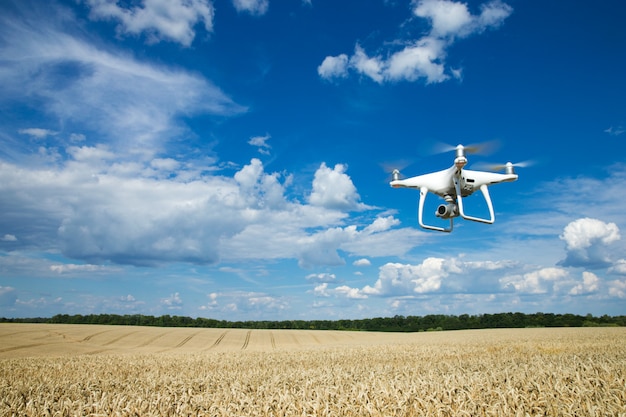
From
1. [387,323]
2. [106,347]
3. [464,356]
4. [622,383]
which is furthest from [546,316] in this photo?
[622,383]

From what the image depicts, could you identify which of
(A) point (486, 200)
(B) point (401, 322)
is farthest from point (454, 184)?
(B) point (401, 322)

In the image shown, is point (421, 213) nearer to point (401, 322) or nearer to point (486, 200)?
point (486, 200)

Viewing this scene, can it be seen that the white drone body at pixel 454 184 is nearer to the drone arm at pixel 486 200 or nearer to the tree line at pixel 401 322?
the drone arm at pixel 486 200

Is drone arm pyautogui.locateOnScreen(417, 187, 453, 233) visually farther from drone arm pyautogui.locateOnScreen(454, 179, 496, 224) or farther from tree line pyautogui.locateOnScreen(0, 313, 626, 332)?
tree line pyautogui.locateOnScreen(0, 313, 626, 332)

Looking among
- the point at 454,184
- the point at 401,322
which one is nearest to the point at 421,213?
the point at 454,184

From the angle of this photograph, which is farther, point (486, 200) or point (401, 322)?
point (401, 322)

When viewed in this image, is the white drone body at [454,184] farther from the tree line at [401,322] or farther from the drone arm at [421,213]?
the tree line at [401,322]

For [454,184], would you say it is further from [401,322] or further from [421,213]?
[401,322]

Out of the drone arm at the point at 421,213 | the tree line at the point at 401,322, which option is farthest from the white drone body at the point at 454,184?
the tree line at the point at 401,322

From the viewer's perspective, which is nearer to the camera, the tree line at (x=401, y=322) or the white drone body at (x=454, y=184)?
the white drone body at (x=454, y=184)
